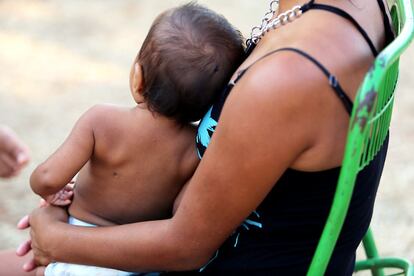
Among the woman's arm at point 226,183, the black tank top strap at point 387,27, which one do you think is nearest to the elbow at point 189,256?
the woman's arm at point 226,183

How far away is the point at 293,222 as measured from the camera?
1506 mm

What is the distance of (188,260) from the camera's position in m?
1.51

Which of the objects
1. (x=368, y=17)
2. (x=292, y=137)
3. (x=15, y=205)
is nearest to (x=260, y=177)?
(x=292, y=137)

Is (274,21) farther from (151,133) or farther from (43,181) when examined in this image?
(43,181)

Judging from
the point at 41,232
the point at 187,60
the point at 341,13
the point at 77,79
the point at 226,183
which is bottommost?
the point at 77,79

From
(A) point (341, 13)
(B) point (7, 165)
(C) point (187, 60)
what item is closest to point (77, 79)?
(B) point (7, 165)

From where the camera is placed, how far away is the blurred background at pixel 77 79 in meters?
3.46

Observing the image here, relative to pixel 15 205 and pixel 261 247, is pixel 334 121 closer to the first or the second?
pixel 261 247

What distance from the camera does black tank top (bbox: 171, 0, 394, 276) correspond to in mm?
1453

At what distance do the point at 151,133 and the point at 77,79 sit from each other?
3.01 meters

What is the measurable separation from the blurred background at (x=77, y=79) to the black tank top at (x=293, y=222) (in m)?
1.67

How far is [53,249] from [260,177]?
1.76 feet

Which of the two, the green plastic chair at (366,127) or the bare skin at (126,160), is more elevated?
the green plastic chair at (366,127)

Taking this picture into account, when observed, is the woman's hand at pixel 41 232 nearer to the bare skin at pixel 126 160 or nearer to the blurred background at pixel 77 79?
the bare skin at pixel 126 160
